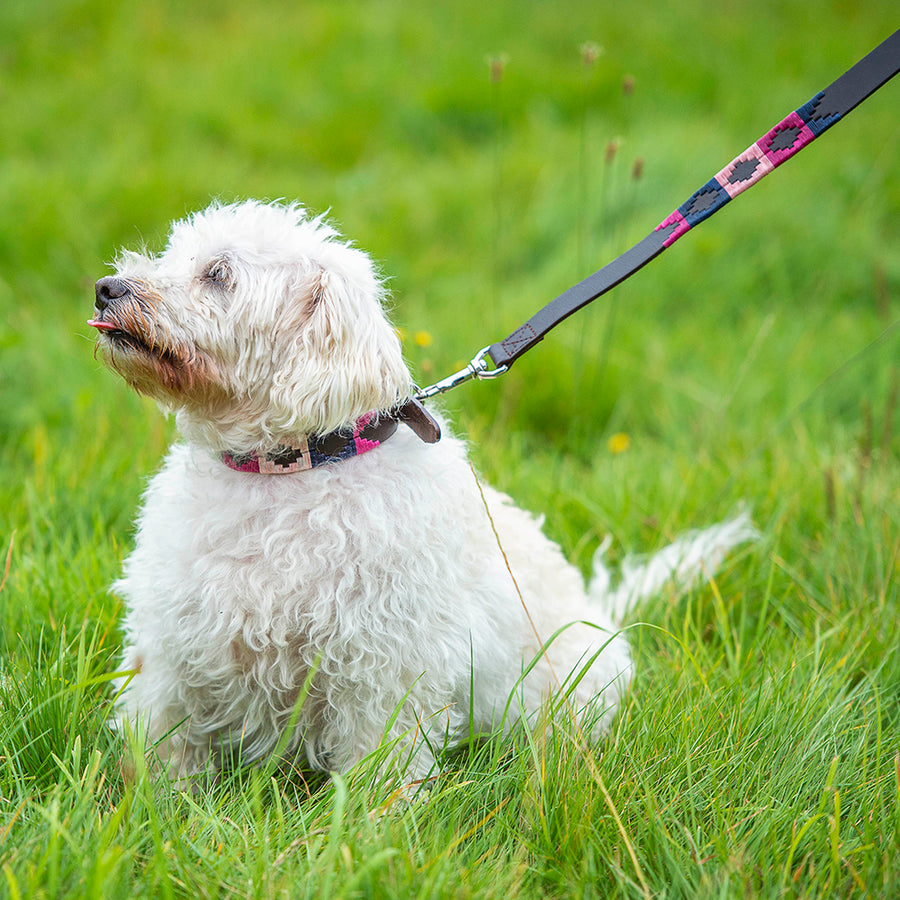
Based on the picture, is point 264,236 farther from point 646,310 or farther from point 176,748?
point 646,310

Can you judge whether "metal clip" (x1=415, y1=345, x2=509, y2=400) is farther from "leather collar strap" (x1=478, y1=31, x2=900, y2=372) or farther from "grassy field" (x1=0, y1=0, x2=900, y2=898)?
"grassy field" (x1=0, y1=0, x2=900, y2=898)

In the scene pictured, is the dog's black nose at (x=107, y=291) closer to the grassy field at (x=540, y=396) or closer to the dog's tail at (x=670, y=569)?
the grassy field at (x=540, y=396)

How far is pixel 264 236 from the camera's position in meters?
2.33

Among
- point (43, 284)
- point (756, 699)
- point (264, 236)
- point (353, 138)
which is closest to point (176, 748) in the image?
point (264, 236)

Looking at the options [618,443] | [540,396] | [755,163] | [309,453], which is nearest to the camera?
[309,453]

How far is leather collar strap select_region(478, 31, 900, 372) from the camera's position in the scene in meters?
2.30

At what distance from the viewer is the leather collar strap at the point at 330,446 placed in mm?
2232

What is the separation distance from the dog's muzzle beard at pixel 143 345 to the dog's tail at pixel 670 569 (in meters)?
1.67

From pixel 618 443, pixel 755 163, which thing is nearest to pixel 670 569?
pixel 618 443

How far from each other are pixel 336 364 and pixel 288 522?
42 cm

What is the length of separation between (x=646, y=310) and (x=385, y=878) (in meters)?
4.62

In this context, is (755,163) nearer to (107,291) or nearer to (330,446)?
(330,446)

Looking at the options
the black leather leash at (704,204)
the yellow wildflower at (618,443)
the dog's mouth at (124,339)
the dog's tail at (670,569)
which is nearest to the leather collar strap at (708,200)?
the black leather leash at (704,204)

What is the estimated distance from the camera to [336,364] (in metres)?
2.12
